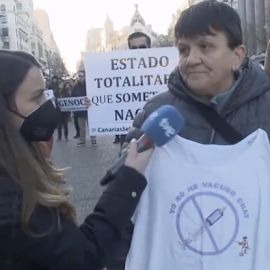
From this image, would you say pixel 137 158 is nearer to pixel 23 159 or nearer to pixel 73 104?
pixel 23 159

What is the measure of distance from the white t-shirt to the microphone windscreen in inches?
2.5

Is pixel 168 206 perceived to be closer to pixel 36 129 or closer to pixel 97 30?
pixel 36 129

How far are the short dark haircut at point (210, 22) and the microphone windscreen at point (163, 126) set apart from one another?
0.91ft

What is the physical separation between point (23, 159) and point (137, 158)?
34cm

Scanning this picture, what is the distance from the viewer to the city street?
689 cm

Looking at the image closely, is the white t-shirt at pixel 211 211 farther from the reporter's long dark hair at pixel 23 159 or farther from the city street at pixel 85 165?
the city street at pixel 85 165

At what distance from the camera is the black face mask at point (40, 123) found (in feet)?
5.73

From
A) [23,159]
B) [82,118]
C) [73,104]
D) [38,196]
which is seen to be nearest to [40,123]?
[23,159]

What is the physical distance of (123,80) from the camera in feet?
22.0

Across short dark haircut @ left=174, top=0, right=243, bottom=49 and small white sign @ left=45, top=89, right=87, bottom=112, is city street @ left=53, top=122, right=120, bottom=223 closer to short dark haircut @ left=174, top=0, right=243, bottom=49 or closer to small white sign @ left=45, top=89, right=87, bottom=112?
small white sign @ left=45, top=89, right=87, bottom=112

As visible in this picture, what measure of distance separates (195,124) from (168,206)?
0.99ft

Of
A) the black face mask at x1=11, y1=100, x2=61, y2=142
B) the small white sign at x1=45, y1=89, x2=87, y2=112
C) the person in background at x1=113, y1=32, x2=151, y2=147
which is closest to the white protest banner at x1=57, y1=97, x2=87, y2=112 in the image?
the small white sign at x1=45, y1=89, x2=87, y2=112

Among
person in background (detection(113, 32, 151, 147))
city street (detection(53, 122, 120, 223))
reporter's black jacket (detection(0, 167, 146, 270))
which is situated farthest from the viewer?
city street (detection(53, 122, 120, 223))

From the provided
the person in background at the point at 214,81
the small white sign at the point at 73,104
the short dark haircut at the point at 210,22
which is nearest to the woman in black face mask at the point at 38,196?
the person in background at the point at 214,81
